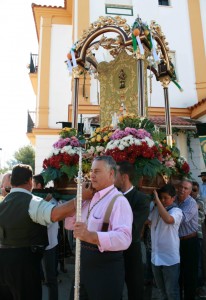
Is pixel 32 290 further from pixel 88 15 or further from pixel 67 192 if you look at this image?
pixel 88 15

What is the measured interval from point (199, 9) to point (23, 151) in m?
25.4

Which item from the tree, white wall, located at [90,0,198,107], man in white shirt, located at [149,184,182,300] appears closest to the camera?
man in white shirt, located at [149,184,182,300]

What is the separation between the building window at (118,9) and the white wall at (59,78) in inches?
99.5

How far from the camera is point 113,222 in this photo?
205cm

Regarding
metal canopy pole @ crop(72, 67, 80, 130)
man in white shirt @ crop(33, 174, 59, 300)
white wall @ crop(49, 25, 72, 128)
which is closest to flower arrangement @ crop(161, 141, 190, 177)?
man in white shirt @ crop(33, 174, 59, 300)

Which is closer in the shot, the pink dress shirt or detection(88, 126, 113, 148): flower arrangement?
the pink dress shirt

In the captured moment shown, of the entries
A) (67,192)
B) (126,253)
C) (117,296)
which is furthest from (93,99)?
(117,296)

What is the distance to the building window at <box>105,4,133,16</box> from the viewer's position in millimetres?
10797

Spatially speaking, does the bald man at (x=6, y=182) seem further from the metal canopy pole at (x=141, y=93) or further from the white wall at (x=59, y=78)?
the white wall at (x=59, y=78)

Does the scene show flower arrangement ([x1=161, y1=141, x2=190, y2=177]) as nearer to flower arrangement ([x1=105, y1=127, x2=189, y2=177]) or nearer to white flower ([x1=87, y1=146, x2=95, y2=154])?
flower arrangement ([x1=105, y1=127, x2=189, y2=177])

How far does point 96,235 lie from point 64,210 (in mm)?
471

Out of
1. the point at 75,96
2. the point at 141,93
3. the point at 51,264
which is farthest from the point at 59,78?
the point at 51,264

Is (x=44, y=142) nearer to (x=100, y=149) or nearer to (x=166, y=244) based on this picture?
(x=100, y=149)

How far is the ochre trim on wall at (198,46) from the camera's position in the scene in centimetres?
1080
